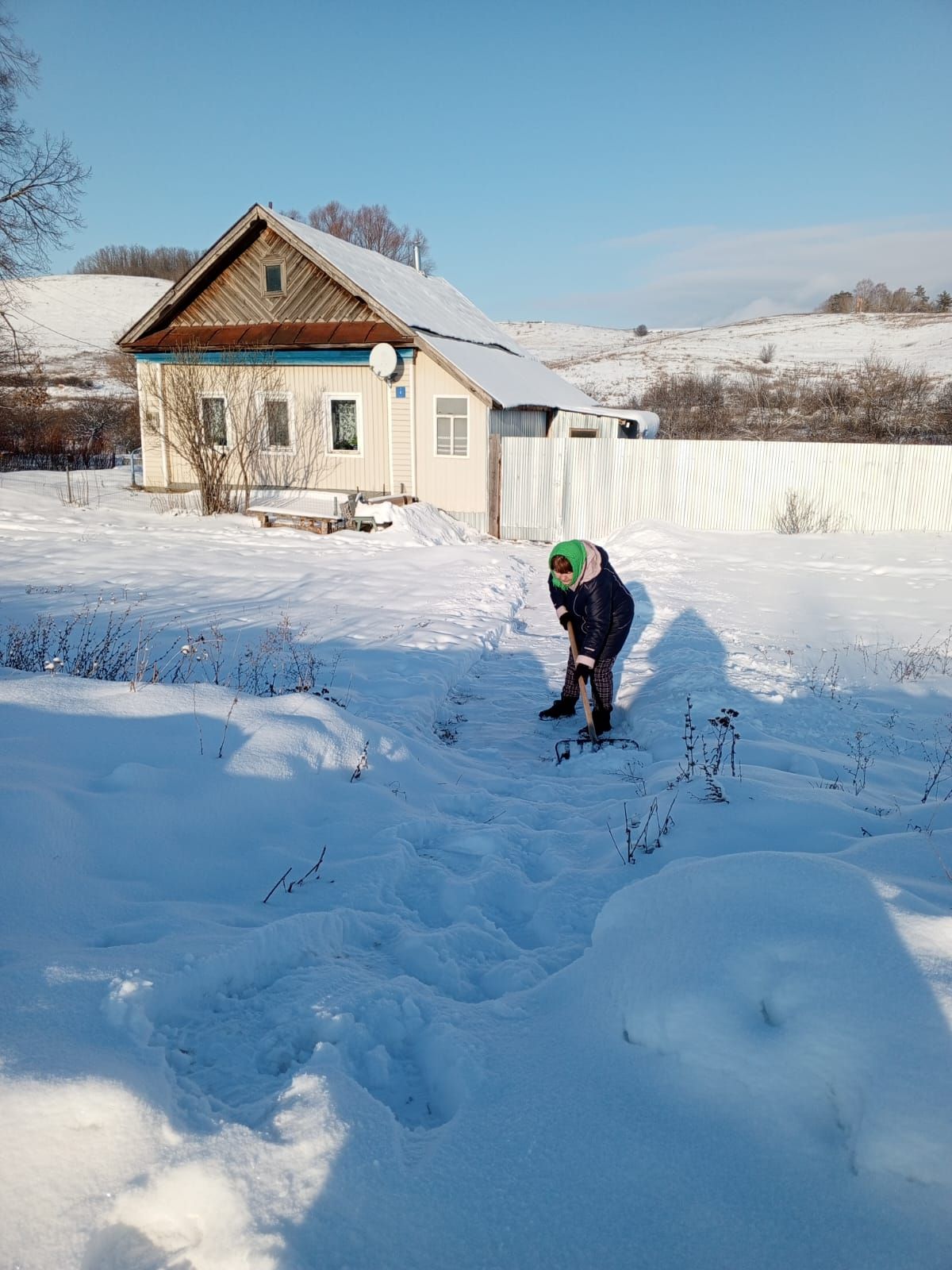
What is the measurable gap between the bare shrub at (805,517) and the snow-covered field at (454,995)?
10888 millimetres

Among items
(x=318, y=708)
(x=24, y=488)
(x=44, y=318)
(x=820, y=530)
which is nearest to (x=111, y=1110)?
(x=318, y=708)

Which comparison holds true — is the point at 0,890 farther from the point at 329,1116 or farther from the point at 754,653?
the point at 754,653

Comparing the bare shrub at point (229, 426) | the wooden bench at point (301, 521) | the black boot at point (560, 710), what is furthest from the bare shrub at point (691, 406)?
the black boot at point (560, 710)

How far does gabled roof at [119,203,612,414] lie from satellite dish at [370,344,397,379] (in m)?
0.47

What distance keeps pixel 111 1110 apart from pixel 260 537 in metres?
14.2

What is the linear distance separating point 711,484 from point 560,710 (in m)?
10.9

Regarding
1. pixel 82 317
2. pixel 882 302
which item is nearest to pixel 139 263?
pixel 82 317

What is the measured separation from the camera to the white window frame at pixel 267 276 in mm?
17469

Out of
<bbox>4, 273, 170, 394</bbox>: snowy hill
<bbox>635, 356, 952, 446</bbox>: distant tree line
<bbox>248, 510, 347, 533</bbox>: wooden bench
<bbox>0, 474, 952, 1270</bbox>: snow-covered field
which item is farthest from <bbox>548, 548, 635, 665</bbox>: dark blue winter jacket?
<bbox>4, 273, 170, 394</bbox>: snowy hill

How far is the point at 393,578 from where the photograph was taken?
39.3 feet

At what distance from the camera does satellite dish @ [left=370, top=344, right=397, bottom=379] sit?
16.1m

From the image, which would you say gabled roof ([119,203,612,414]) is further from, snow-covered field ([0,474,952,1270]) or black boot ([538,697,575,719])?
snow-covered field ([0,474,952,1270])

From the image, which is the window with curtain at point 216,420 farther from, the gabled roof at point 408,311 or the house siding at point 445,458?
the house siding at point 445,458

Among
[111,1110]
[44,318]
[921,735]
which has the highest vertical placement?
[44,318]
